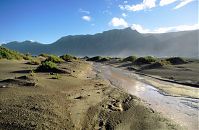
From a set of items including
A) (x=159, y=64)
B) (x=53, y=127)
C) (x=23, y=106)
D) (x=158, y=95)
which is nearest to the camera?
(x=53, y=127)

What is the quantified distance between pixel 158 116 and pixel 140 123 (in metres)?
1.32

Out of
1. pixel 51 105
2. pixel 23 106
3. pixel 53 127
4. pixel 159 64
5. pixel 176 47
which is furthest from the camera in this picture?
pixel 176 47

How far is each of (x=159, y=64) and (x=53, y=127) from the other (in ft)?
99.8

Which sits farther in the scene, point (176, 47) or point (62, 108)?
point (176, 47)

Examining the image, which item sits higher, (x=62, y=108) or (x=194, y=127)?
(x=62, y=108)

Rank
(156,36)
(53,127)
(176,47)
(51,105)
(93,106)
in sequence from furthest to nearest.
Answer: (156,36) → (176,47) → (93,106) → (51,105) → (53,127)

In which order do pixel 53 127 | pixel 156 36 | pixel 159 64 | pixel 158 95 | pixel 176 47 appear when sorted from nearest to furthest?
pixel 53 127
pixel 158 95
pixel 159 64
pixel 176 47
pixel 156 36

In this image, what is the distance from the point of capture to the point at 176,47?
15338cm

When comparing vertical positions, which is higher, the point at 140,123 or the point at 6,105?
the point at 6,105

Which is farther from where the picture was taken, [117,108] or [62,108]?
[117,108]

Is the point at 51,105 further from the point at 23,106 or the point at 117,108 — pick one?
the point at 117,108

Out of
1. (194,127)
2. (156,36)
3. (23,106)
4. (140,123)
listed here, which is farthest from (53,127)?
(156,36)

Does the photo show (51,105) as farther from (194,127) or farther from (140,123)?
(194,127)

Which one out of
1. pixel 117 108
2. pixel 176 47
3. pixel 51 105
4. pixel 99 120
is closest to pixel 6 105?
pixel 51 105
